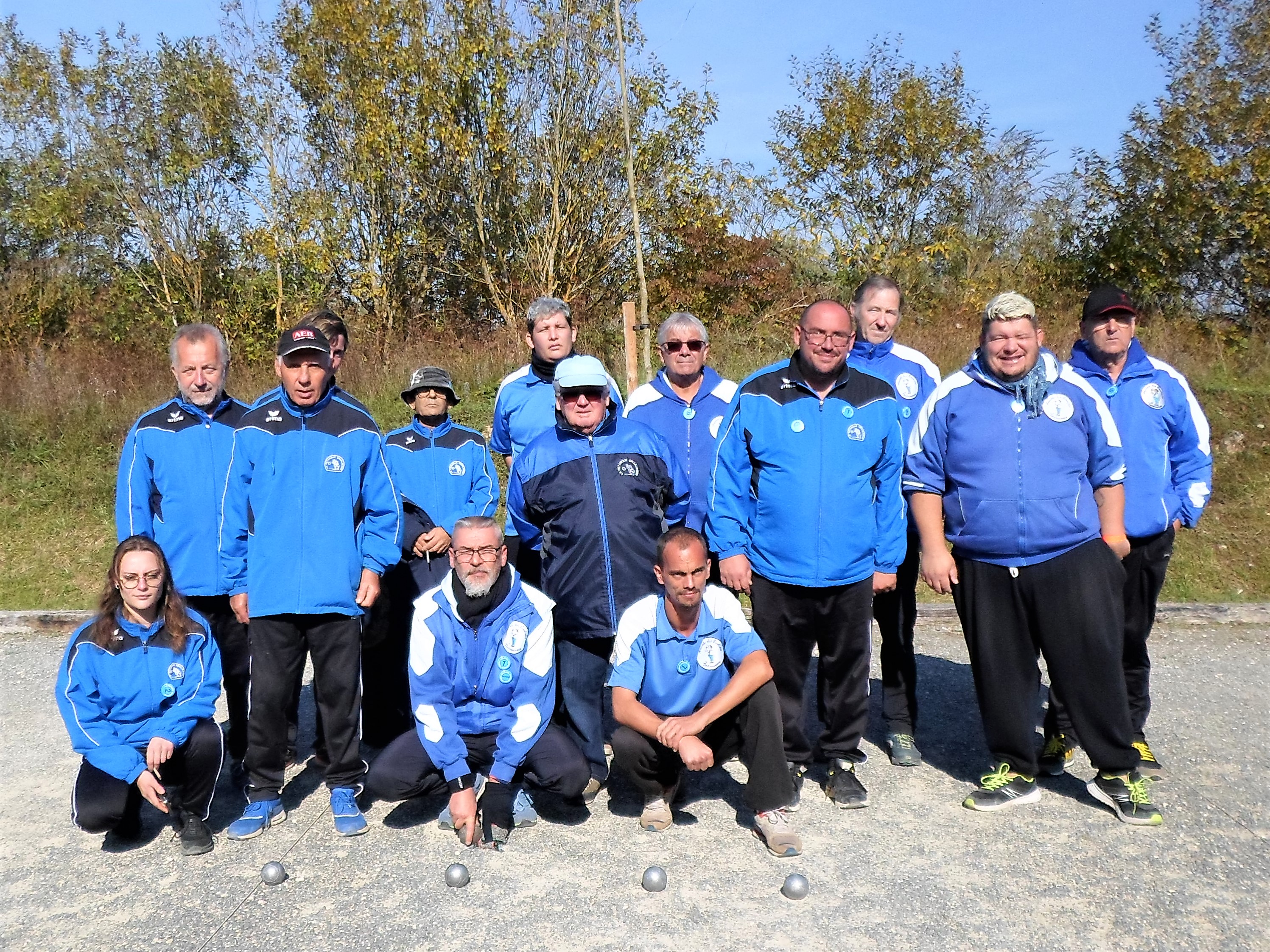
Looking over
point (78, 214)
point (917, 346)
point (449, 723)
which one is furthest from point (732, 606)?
point (78, 214)

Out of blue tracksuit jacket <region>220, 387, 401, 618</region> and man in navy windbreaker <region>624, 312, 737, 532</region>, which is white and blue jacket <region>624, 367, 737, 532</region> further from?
blue tracksuit jacket <region>220, 387, 401, 618</region>

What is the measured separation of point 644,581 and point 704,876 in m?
1.27

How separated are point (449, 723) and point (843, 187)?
50.3 feet

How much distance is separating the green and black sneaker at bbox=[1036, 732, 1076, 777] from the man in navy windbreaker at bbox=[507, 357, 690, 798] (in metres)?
2.11

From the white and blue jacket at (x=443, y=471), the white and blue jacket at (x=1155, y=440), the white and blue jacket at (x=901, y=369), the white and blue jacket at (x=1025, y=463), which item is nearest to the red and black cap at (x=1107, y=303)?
the white and blue jacket at (x=1155, y=440)

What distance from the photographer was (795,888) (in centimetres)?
371

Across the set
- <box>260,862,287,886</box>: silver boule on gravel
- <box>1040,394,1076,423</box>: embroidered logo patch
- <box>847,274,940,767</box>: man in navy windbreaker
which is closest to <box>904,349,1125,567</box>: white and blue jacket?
<box>1040,394,1076,423</box>: embroidered logo patch

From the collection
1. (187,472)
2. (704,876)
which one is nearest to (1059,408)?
(704,876)

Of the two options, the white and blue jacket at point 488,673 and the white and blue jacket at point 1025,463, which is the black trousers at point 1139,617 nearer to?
the white and blue jacket at point 1025,463

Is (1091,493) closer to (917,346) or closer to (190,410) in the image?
(190,410)

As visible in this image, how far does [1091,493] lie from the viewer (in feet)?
14.5

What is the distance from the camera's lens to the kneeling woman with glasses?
419cm

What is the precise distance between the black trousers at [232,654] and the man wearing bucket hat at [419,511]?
1.86 ft

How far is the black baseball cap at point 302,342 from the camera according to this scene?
14.2ft
